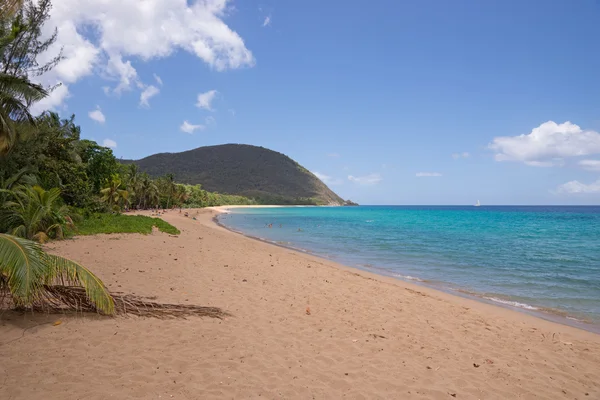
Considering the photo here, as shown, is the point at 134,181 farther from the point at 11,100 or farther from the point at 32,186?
the point at 11,100

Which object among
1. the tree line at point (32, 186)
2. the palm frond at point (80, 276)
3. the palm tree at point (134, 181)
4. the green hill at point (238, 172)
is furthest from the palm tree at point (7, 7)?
the green hill at point (238, 172)

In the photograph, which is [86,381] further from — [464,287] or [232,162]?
[232,162]

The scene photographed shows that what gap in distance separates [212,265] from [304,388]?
775 centimetres

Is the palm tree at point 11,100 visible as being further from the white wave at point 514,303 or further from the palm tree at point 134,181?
the palm tree at point 134,181

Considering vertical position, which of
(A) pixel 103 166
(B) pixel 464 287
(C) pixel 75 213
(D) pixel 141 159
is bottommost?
(B) pixel 464 287

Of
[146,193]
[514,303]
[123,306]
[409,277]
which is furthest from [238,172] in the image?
[123,306]

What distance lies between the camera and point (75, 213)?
1844 cm

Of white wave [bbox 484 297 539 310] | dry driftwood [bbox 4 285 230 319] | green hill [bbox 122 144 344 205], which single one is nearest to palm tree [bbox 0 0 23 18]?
dry driftwood [bbox 4 285 230 319]

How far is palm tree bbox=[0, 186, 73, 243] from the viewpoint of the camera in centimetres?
1239

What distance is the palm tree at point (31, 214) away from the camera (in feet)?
40.7

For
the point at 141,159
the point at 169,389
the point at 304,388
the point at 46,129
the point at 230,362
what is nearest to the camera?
the point at 169,389

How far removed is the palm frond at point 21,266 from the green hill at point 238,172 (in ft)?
487

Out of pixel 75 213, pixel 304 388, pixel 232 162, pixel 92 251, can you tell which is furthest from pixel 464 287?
pixel 232 162

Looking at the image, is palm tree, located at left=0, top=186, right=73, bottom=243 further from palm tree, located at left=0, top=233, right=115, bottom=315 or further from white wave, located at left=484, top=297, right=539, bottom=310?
white wave, located at left=484, top=297, right=539, bottom=310
